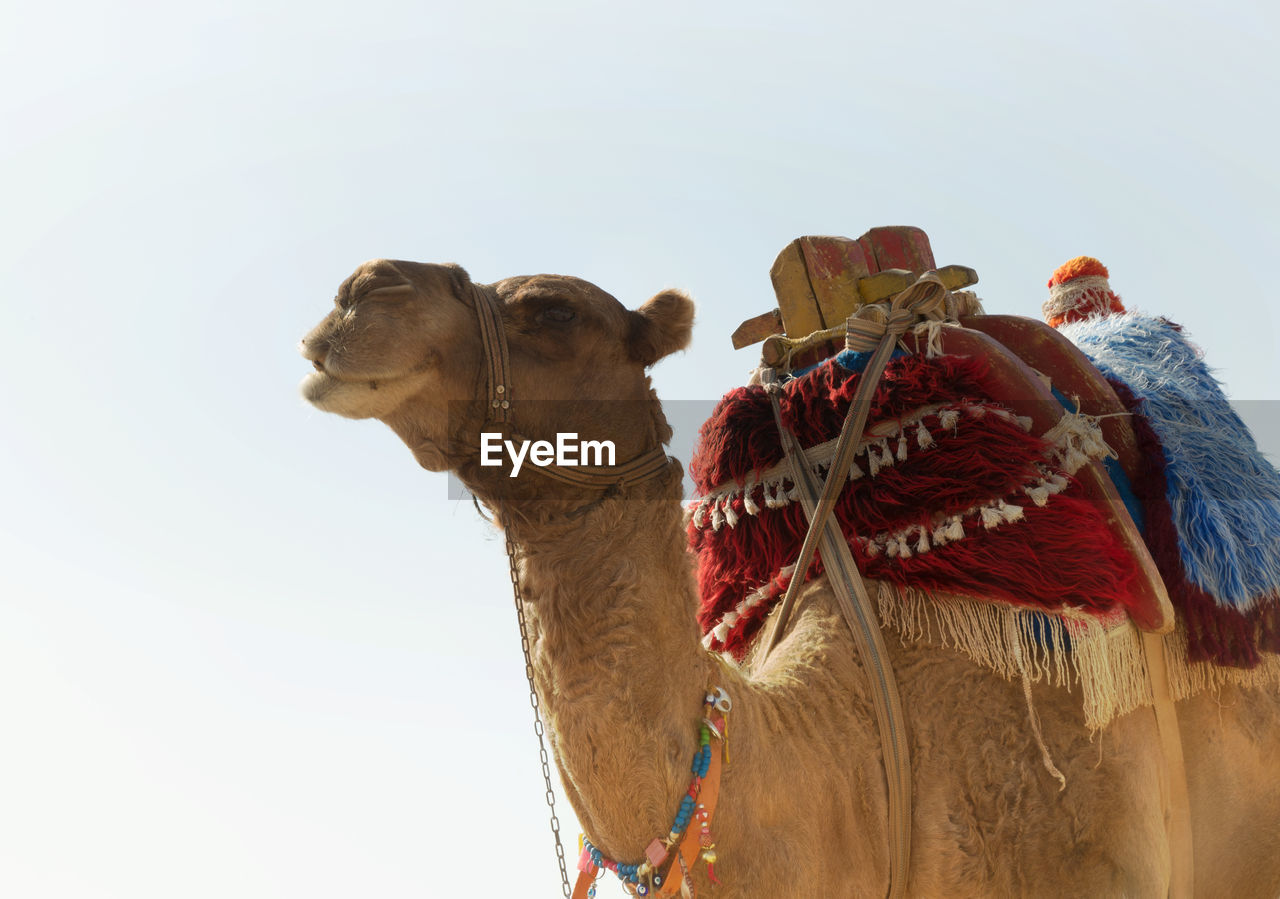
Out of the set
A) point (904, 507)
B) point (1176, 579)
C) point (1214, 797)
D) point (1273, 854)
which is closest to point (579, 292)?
point (904, 507)

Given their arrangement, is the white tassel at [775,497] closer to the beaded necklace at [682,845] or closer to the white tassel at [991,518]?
the white tassel at [991,518]

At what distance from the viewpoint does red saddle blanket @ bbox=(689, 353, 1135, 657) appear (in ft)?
10.5

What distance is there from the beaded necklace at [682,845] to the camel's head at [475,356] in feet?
2.20

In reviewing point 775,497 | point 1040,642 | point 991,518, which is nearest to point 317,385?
point 775,497

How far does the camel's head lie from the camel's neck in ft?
0.74

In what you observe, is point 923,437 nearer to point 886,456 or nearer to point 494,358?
point 886,456

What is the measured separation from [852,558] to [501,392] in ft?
4.26

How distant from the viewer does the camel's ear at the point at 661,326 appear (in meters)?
2.82

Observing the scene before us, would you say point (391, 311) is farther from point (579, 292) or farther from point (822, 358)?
point (822, 358)

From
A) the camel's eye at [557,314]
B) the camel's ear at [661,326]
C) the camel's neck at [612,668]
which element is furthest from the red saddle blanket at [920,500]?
the camel's eye at [557,314]

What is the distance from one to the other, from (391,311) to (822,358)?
197cm

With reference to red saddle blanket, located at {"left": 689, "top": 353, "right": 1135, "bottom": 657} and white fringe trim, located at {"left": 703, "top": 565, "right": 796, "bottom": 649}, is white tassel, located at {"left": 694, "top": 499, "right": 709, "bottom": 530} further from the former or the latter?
white fringe trim, located at {"left": 703, "top": 565, "right": 796, "bottom": 649}

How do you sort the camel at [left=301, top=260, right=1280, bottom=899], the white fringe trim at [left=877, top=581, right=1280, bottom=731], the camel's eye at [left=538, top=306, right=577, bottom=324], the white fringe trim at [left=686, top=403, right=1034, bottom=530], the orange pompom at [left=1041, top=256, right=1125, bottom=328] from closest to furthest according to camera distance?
the camel at [left=301, top=260, right=1280, bottom=899] → the camel's eye at [left=538, top=306, right=577, bottom=324] → the white fringe trim at [left=877, top=581, right=1280, bottom=731] → the white fringe trim at [left=686, top=403, right=1034, bottom=530] → the orange pompom at [left=1041, top=256, right=1125, bottom=328]

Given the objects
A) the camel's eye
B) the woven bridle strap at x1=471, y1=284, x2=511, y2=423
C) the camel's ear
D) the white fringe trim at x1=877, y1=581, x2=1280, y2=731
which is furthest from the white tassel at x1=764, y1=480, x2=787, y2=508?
the woven bridle strap at x1=471, y1=284, x2=511, y2=423
